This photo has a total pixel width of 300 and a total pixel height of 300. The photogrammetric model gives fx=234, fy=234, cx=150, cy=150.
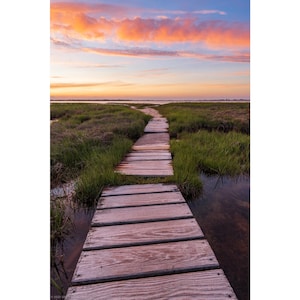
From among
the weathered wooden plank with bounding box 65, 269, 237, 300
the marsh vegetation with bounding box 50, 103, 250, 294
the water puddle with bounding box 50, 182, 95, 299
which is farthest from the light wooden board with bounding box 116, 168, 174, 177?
the weathered wooden plank with bounding box 65, 269, 237, 300

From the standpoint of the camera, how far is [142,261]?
5.12 feet

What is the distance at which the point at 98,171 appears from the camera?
317 centimetres

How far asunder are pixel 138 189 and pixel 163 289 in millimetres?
1482

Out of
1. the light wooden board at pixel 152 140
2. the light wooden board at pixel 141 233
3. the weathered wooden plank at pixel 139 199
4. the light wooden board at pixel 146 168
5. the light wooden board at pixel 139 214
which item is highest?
the light wooden board at pixel 152 140

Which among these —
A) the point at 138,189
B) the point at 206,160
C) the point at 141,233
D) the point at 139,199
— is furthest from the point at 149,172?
the point at 141,233

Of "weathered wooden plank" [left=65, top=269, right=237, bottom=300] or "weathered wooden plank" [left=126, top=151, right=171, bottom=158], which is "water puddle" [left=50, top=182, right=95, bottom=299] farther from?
"weathered wooden plank" [left=126, top=151, right=171, bottom=158]

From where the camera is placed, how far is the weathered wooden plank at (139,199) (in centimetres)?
240

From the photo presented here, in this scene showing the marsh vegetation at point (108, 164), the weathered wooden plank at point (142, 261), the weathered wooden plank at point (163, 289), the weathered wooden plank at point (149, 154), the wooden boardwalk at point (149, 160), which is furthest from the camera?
the weathered wooden plank at point (149, 154)

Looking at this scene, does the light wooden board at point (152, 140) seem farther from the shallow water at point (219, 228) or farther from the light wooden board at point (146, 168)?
the shallow water at point (219, 228)

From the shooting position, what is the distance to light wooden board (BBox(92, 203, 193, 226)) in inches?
81.3

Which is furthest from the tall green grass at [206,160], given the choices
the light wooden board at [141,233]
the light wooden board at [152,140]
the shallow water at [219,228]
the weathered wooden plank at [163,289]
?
the weathered wooden plank at [163,289]

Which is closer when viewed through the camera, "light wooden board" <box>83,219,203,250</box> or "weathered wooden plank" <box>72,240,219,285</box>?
"weathered wooden plank" <box>72,240,219,285</box>

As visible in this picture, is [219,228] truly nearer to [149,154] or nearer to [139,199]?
[139,199]

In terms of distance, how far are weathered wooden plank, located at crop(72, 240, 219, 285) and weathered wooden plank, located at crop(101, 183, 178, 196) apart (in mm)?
1013
